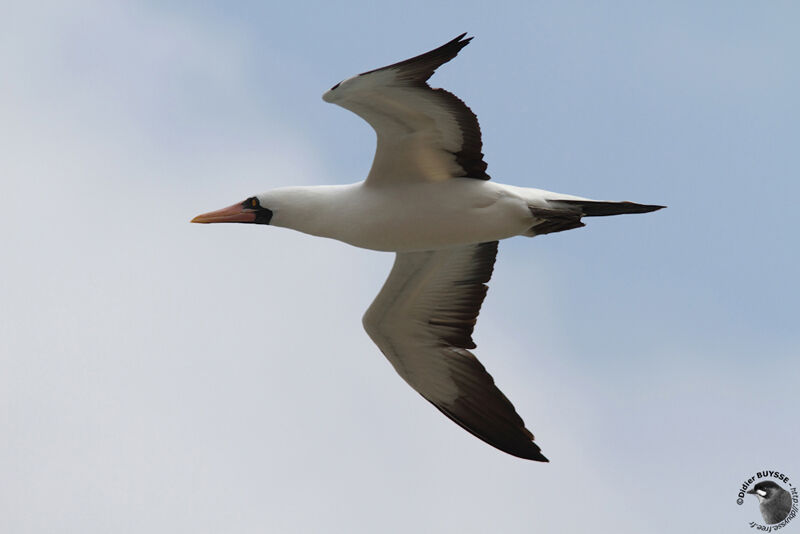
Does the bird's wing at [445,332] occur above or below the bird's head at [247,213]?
below

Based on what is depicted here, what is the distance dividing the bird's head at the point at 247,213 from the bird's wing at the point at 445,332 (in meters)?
1.60

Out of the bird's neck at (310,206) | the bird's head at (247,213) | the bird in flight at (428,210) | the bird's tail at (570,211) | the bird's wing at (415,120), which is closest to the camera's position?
the bird's wing at (415,120)

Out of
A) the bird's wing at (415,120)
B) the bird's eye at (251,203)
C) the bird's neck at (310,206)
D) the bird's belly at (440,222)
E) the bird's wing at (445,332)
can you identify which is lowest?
the bird's wing at (445,332)

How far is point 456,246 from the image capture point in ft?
45.6

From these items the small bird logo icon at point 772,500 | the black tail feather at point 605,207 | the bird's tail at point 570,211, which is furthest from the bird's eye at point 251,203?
the small bird logo icon at point 772,500

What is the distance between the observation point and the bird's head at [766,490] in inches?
573

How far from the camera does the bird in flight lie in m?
12.3

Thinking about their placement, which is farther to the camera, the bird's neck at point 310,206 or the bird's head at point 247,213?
the bird's head at point 247,213

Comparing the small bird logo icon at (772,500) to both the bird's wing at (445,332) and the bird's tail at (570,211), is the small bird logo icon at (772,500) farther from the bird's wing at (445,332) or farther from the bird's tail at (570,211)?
the bird's tail at (570,211)

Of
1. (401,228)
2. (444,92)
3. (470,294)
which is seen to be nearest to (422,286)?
(470,294)

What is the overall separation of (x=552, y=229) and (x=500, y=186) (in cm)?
64

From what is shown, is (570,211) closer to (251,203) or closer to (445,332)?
(445,332)

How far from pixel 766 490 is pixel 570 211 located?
407cm

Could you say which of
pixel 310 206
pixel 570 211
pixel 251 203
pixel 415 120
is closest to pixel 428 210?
pixel 415 120
